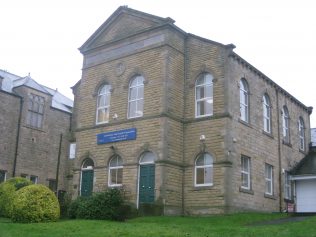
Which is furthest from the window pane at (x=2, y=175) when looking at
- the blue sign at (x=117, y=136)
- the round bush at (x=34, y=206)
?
the round bush at (x=34, y=206)

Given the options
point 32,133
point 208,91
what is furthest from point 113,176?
point 32,133

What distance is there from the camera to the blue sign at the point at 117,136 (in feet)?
86.2

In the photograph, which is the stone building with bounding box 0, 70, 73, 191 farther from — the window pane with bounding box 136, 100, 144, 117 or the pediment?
the window pane with bounding box 136, 100, 144, 117

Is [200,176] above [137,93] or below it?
below

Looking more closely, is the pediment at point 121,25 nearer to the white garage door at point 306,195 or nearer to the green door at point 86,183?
the green door at point 86,183

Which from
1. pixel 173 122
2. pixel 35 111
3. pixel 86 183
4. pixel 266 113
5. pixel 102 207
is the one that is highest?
pixel 35 111

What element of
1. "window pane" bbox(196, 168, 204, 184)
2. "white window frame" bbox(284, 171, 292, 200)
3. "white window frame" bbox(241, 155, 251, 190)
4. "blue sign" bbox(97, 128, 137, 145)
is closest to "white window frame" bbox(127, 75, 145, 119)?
"blue sign" bbox(97, 128, 137, 145)

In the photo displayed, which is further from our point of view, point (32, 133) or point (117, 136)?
point (32, 133)

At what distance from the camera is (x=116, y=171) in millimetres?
26812

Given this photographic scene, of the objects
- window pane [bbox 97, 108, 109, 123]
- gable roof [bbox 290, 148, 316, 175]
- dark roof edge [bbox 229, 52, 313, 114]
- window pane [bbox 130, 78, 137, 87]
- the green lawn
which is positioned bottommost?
the green lawn

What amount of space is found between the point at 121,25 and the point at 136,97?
502 centimetres

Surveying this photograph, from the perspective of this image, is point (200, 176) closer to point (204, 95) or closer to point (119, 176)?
point (204, 95)

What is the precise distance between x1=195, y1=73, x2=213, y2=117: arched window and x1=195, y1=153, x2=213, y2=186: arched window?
2455mm

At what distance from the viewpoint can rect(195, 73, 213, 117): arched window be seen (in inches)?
1022
